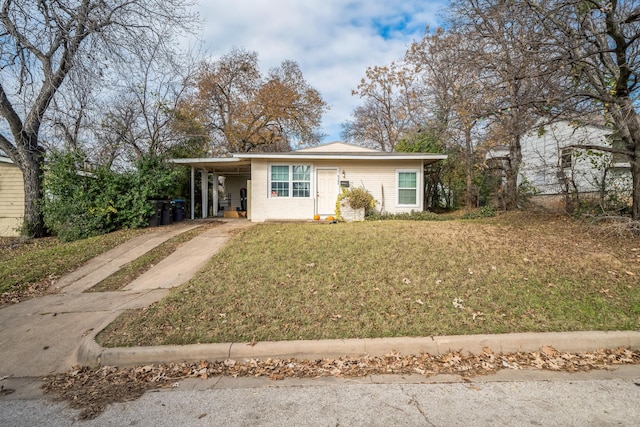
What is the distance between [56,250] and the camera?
337 inches

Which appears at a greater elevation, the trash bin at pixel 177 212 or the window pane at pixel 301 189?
the window pane at pixel 301 189

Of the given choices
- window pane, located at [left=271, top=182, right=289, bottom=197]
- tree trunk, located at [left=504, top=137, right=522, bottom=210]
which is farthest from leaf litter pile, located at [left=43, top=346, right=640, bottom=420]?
tree trunk, located at [left=504, top=137, right=522, bottom=210]

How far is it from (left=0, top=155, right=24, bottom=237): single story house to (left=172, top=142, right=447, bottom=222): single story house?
6566 mm

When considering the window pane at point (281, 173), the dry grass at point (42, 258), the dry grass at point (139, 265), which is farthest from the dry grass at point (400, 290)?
the window pane at point (281, 173)

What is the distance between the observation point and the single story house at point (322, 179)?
12602mm

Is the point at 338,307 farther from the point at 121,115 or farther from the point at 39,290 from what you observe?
the point at 121,115

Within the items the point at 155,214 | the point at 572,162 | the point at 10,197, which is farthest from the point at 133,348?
the point at 572,162

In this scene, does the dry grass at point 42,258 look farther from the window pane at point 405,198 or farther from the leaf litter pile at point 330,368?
the window pane at point 405,198

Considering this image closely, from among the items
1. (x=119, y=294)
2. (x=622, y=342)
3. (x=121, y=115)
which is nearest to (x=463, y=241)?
(x=622, y=342)

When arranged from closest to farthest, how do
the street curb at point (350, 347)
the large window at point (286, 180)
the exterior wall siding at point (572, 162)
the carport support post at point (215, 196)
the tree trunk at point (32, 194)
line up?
the street curb at point (350, 347)
the exterior wall siding at point (572, 162)
the tree trunk at point (32, 194)
the large window at point (286, 180)
the carport support post at point (215, 196)

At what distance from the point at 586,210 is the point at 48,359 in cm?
1261

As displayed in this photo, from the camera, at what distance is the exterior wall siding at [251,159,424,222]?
41.5 feet

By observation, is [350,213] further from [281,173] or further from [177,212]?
[177,212]

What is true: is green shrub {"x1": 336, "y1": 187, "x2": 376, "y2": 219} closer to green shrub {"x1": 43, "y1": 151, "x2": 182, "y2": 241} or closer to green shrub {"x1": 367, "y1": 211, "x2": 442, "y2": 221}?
green shrub {"x1": 367, "y1": 211, "x2": 442, "y2": 221}
